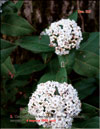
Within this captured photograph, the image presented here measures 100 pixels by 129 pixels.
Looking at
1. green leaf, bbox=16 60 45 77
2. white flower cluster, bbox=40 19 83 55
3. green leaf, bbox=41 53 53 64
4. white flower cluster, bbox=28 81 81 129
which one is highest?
white flower cluster, bbox=40 19 83 55

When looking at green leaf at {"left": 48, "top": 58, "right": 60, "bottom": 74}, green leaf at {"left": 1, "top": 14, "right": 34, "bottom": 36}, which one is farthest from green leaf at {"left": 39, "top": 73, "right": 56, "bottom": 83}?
green leaf at {"left": 1, "top": 14, "right": 34, "bottom": 36}

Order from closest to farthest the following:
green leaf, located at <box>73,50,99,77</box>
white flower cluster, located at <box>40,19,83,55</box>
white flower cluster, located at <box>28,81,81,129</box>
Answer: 1. white flower cluster, located at <box>28,81,81,129</box>
2. white flower cluster, located at <box>40,19,83,55</box>
3. green leaf, located at <box>73,50,99,77</box>

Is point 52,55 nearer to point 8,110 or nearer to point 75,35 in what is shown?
point 75,35

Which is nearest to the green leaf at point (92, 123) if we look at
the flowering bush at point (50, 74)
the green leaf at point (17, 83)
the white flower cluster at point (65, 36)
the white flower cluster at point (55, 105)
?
the flowering bush at point (50, 74)

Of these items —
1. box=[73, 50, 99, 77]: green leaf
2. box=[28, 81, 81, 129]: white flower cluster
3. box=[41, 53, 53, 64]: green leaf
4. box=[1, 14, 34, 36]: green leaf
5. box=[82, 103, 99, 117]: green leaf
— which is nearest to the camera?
box=[28, 81, 81, 129]: white flower cluster

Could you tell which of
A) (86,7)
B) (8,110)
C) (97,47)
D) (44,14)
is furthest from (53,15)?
(8,110)

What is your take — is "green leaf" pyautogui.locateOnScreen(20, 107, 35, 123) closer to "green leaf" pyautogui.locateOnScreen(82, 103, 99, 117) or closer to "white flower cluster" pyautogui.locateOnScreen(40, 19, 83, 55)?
"green leaf" pyautogui.locateOnScreen(82, 103, 99, 117)
